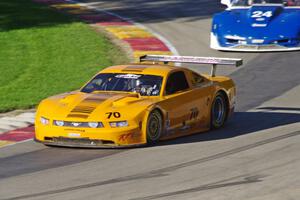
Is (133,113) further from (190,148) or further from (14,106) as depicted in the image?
(14,106)

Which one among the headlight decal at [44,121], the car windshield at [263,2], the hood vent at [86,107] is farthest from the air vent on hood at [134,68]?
the car windshield at [263,2]

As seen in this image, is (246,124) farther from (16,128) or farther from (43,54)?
(43,54)

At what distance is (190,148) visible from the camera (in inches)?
564

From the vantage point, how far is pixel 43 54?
83.8 feet

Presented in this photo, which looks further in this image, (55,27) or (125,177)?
(55,27)

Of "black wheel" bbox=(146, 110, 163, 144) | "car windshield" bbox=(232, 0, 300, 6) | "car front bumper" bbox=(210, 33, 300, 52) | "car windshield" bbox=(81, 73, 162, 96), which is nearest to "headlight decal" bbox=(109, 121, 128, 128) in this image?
"black wheel" bbox=(146, 110, 163, 144)

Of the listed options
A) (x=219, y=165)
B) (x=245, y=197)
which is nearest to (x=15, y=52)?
(x=219, y=165)

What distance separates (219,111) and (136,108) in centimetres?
253

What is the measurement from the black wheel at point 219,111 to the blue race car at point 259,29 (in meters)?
6.74

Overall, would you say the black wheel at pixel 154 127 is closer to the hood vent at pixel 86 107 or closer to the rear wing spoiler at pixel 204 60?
the hood vent at pixel 86 107

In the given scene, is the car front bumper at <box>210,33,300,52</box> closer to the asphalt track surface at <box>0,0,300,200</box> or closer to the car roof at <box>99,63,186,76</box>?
the asphalt track surface at <box>0,0,300,200</box>

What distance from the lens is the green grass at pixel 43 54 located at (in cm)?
2078

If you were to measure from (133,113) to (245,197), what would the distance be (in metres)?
3.84

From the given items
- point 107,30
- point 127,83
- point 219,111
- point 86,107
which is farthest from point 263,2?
point 86,107
